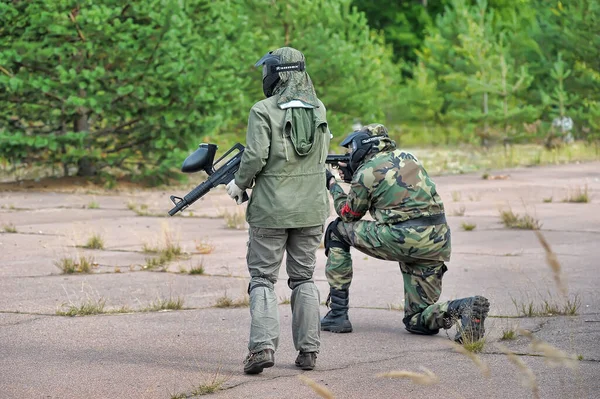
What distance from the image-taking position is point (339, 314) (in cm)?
715

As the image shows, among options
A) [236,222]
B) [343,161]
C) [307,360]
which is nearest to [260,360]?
[307,360]

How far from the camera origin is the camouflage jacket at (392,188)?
6859 mm

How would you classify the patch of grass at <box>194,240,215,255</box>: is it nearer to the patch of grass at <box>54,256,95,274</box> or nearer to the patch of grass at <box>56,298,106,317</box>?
the patch of grass at <box>54,256,95,274</box>

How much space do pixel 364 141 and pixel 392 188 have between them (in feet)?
1.22

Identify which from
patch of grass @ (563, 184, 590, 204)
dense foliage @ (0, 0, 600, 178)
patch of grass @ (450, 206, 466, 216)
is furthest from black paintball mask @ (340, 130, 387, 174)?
dense foliage @ (0, 0, 600, 178)

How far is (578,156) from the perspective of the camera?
25.7m

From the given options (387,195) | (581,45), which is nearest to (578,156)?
(581,45)

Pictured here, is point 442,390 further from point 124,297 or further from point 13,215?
point 13,215

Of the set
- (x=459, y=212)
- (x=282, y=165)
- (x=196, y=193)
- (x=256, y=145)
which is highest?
(x=256, y=145)

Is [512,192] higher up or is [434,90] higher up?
[434,90]

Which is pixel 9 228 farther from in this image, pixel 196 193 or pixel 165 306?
pixel 196 193

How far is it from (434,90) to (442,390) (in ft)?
96.6

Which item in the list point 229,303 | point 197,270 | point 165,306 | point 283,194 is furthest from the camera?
point 197,270

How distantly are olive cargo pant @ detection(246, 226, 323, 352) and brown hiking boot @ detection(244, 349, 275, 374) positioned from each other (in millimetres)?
29
